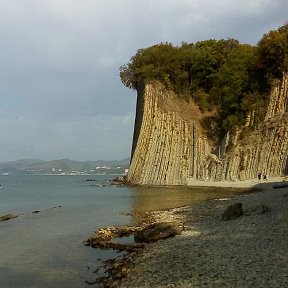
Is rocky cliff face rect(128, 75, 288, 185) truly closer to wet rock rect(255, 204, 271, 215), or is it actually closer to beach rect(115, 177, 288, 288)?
wet rock rect(255, 204, 271, 215)

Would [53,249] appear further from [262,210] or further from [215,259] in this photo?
[262,210]

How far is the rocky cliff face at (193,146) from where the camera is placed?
186ft

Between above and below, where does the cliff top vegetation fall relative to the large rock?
above

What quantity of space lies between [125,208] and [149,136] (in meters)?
32.6

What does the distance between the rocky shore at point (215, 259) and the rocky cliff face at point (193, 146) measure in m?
36.7

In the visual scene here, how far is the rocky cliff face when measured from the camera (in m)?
56.7

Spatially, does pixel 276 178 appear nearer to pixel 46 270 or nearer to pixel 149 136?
pixel 149 136

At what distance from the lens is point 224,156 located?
62000mm

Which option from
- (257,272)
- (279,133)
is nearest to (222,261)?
(257,272)

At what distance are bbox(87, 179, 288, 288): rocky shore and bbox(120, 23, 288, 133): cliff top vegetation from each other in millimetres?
45122

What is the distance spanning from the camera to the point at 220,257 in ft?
43.9

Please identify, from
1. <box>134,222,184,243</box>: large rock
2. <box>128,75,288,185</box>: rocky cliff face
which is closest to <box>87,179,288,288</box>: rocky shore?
<box>134,222,184,243</box>: large rock

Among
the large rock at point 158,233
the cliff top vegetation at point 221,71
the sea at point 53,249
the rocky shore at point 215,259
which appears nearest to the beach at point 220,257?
the rocky shore at point 215,259

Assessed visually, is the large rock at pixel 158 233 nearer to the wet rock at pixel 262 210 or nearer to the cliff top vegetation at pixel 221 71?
the wet rock at pixel 262 210
